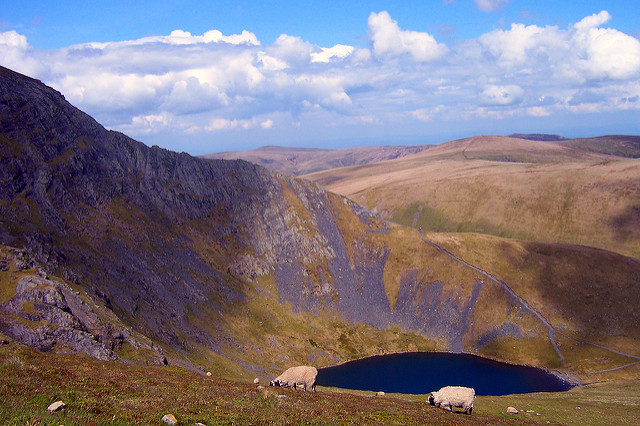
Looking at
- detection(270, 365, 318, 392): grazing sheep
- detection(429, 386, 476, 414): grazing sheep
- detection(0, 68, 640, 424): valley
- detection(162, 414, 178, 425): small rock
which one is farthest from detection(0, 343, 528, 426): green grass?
detection(0, 68, 640, 424): valley

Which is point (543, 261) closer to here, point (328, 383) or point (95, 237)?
point (328, 383)

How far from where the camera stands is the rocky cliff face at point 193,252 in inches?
3588

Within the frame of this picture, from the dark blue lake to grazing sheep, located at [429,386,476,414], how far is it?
5365cm

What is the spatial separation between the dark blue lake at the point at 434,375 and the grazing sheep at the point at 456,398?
176 feet

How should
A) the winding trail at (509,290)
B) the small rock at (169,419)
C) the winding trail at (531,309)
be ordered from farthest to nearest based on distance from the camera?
1. the winding trail at (509,290)
2. the winding trail at (531,309)
3. the small rock at (169,419)

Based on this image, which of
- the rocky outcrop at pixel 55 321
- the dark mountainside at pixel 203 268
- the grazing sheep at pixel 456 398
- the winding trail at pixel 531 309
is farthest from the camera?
the winding trail at pixel 531 309

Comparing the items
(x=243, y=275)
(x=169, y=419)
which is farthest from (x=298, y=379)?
(x=243, y=275)

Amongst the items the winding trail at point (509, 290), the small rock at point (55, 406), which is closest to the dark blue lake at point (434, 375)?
the winding trail at point (509, 290)

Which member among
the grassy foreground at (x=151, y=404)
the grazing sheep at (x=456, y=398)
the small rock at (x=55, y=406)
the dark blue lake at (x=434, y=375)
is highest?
the small rock at (x=55, y=406)

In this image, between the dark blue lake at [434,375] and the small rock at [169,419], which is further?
the dark blue lake at [434,375]

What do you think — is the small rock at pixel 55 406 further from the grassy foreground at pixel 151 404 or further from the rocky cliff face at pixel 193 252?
the rocky cliff face at pixel 193 252

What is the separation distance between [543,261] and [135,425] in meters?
150

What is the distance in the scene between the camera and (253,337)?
11088 cm

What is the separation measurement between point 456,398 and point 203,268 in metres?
87.9
